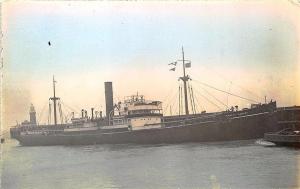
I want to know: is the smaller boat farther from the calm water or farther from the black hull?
the black hull

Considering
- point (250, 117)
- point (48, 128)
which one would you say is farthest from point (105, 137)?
point (250, 117)

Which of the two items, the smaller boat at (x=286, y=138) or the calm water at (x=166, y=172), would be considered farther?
the smaller boat at (x=286, y=138)

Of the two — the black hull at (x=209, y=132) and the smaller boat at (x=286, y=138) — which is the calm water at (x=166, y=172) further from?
the black hull at (x=209, y=132)

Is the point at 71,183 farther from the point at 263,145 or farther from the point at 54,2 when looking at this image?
the point at 263,145

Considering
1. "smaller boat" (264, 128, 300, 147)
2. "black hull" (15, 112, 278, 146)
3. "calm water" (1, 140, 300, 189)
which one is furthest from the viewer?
"black hull" (15, 112, 278, 146)

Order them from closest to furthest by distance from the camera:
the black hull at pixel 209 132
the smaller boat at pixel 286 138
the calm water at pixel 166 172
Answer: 1. the calm water at pixel 166 172
2. the smaller boat at pixel 286 138
3. the black hull at pixel 209 132

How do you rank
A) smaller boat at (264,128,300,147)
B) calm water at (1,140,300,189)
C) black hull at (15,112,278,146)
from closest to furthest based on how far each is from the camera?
calm water at (1,140,300,189) < smaller boat at (264,128,300,147) < black hull at (15,112,278,146)

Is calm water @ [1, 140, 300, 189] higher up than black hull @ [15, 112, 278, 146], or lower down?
lower down

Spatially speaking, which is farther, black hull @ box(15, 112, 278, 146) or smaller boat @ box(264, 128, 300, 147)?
black hull @ box(15, 112, 278, 146)

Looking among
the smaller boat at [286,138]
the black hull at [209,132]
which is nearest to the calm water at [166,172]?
the smaller boat at [286,138]

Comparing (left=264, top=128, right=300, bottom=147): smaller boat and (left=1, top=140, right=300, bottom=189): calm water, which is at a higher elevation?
(left=264, top=128, right=300, bottom=147): smaller boat

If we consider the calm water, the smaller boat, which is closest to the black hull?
the smaller boat

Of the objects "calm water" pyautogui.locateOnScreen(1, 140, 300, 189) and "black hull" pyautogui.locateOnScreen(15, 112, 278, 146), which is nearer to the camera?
"calm water" pyautogui.locateOnScreen(1, 140, 300, 189)
